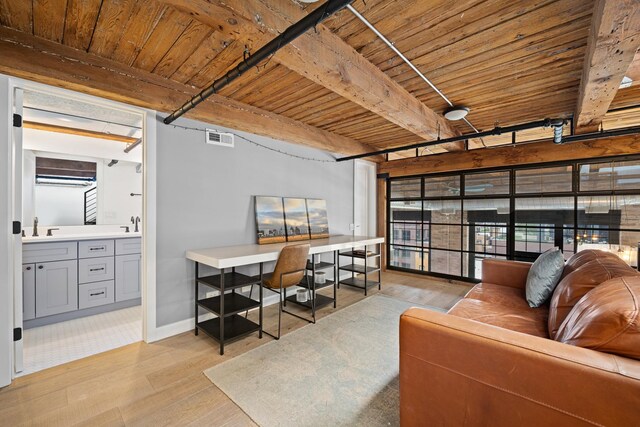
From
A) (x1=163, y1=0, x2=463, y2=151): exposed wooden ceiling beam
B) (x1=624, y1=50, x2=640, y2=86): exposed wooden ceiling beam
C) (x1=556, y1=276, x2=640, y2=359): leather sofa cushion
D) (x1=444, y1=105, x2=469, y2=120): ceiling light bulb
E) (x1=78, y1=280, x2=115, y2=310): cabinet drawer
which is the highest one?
(x1=624, y1=50, x2=640, y2=86): exposed wooden ceiling beam

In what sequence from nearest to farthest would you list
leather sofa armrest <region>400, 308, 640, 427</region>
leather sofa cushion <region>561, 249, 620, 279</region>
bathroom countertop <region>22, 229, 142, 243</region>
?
1. leather sofa armrest <region>400, 308, 640, 427</region>
2. leather sofa cushion <region>561, 249, 620, 279</region>
3. bathroom countertop <region>22, 229, 142, 243</region>

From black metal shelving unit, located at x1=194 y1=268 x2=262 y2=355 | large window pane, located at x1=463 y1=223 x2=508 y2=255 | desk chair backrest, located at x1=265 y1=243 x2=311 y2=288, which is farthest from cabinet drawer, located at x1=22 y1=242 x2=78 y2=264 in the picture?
large window pane, located at x1=463 y1=223 x2=508 y2=255

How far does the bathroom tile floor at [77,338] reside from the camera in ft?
7.79

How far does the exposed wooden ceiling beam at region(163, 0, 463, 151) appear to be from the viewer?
54.0 inches

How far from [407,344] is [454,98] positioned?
254 centimetres

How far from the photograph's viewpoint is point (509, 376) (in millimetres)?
1147

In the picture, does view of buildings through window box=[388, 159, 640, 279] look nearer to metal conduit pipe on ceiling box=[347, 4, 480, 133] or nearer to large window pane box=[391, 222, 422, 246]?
large window pane box=[391, 222, 422, 246]

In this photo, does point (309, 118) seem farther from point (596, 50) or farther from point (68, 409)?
point (68, 409)

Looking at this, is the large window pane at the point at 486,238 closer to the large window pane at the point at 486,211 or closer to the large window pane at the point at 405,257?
the large window pane at the point at 486,211

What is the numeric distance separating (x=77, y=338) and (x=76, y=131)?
263 cm

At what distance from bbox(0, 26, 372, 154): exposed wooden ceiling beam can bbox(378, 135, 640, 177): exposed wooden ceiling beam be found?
117 inches

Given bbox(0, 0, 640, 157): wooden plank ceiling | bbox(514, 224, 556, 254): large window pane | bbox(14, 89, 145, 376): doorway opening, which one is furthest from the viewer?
bbox(514, 224, 556, 254): large window pane

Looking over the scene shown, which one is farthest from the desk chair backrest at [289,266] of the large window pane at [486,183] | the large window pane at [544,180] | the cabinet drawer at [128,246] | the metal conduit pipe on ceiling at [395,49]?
the large window pane at [544,180]

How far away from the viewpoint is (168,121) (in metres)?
2.69
